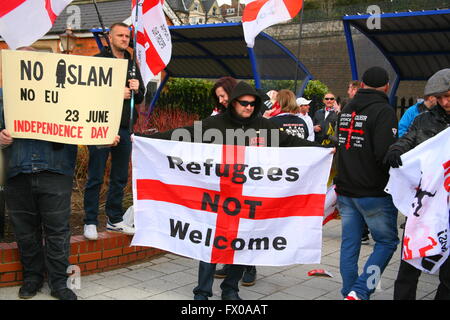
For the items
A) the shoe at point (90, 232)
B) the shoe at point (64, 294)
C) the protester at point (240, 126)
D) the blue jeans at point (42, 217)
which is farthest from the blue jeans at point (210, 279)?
the shoe at point (90, 232)

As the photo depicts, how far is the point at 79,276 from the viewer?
4.99m

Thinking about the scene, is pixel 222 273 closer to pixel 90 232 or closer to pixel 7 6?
pixel 90 232

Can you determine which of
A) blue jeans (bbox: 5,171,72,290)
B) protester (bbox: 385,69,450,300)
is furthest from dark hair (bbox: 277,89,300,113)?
blue jeans (bbox: 5,171,72,290)

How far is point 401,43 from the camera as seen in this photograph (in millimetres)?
10555

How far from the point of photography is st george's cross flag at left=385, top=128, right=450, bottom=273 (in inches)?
164

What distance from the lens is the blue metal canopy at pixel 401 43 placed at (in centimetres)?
962

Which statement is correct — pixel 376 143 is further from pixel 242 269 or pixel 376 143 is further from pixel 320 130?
pixel 320 130

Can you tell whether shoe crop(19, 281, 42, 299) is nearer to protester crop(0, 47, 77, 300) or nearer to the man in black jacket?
protester crop(0, 47, 77, 300)

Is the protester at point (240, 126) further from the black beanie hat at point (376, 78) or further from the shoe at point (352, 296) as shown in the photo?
the shoe at point (352, 296)

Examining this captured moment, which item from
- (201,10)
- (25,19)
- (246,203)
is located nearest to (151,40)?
(25,19)

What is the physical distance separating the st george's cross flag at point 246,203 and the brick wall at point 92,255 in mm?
1016

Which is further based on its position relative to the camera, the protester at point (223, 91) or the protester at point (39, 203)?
the protester at point (223, 91)

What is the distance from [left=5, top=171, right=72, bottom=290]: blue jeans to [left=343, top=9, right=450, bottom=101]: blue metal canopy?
6976 mm
